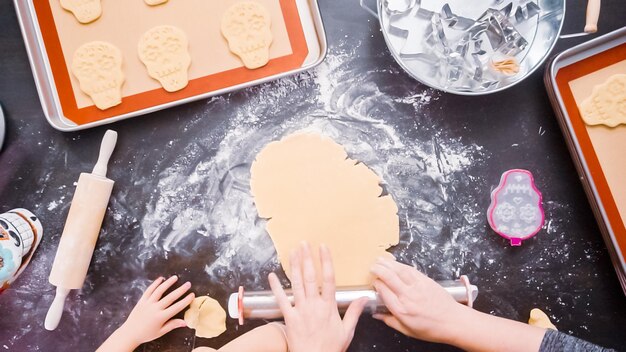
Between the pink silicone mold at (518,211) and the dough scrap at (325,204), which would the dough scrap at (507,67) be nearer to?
the pink silicone mold at (518,211)

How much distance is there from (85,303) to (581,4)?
46.5 inches

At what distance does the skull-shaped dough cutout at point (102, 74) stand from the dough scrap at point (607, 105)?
36.7 inches

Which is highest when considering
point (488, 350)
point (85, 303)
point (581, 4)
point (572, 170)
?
point (581, 4)

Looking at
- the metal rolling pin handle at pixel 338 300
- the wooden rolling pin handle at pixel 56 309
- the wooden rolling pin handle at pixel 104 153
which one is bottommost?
the metal rolling pin handle at pixel 338 300

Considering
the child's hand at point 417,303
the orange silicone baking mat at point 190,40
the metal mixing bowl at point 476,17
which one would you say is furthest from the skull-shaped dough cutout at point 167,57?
the child's hand at point 417,303

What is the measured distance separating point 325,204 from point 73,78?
0.58 metres

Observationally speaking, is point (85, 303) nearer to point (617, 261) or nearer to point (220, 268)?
point (220, 268)

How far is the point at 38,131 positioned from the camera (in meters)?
0.97

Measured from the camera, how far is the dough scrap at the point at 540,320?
0.94 metres

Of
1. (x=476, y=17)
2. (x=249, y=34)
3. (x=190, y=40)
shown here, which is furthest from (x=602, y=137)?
(x=190, y=40)

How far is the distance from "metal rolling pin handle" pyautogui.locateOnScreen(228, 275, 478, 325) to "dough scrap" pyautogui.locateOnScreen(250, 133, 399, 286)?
61 mm

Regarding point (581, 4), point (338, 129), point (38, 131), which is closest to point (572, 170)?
point (581, 4)

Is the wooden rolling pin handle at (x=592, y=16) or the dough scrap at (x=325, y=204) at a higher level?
the wooden rolling pin handle at (x=592, y=16)

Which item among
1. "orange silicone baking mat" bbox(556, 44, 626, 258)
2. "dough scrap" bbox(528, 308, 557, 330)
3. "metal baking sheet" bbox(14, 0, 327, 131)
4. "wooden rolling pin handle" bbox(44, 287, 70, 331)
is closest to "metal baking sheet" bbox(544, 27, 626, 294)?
"orange silicone baking mat" bbox(556, 44, 626, 258)
